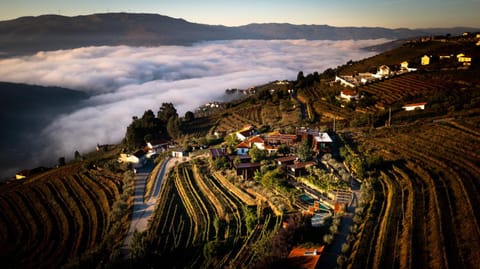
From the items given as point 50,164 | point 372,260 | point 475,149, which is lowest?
point 50,164

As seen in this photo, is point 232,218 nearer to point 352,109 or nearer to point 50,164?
point 352,109

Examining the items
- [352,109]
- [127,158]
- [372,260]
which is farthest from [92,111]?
[372,260]

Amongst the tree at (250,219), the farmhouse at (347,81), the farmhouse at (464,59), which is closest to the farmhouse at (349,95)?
the farmhouse at (347,81)

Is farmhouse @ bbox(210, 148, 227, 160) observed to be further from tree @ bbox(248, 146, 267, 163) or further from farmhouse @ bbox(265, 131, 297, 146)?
farmhouse @ bbox(265, 131, 297, 146)

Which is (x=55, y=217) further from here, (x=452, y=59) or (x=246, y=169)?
(x=452, y=59)

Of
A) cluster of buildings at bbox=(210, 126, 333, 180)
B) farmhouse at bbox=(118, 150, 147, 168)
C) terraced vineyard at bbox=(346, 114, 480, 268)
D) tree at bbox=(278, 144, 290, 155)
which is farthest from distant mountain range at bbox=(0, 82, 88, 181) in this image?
terraced vineyard at bbox=(346, 114, 480, 268)

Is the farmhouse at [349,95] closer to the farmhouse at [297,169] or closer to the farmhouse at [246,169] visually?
the farmhouse at [297,169]

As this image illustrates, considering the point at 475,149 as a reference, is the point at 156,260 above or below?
below

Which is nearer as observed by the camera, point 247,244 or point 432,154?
point 247,244
